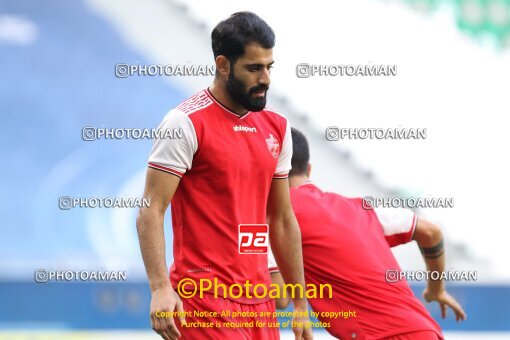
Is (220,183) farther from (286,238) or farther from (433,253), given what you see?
(433,253)

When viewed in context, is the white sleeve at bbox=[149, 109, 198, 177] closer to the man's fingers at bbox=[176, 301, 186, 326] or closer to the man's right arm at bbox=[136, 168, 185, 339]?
the man's right arm at bbox=[136, 168, 185, 339]

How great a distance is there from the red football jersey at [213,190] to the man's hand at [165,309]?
182 mm

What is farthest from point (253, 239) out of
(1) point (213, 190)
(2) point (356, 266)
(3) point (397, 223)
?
(3) point (397, 223)

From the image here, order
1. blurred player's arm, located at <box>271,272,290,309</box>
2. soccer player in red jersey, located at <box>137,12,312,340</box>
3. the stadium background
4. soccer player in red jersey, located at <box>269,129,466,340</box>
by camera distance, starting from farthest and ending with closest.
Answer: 1. the stadium background
2. soccer player in red jersey, located at <box>269,129,466,340</box>
3. blurred player's arm, located at <box>271,272,290,309</box>
4. soccer player in red jersey, located at <box>137,12,312,340</box>

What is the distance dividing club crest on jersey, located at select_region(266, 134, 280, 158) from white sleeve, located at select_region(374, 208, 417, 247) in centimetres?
87

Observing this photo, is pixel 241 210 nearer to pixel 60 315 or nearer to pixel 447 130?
pixel 60 315

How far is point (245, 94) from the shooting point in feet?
13.1

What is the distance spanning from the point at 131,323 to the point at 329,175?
12.8 ft

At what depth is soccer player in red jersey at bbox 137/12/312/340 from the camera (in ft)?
12.7

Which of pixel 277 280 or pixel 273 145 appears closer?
pixel 273 145

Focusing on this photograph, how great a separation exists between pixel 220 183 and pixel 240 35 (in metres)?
0.57

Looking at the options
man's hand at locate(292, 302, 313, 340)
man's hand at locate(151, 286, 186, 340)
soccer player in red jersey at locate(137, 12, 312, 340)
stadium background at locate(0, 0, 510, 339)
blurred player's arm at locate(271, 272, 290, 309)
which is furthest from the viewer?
stadium background at locate(0, 0, 510, 339)

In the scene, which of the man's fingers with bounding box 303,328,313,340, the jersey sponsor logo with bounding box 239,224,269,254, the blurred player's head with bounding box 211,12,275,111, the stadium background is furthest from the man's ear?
the stadium background

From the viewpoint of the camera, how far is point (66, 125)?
1245 cm
